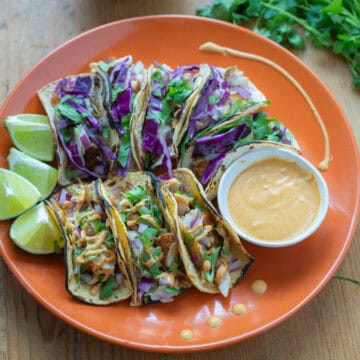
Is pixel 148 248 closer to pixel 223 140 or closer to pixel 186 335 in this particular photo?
pixel 186 335

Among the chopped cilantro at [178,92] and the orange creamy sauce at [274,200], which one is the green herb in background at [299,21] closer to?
the chopped cilantro at [178,92]

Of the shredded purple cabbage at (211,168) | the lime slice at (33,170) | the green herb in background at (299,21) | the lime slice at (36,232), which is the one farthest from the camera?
the green herb in background at (299,21)

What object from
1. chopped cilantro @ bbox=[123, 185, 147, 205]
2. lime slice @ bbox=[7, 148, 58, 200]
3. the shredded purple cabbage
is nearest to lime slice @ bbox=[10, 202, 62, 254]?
lime slice @ bbox=[7, 148, 58, 200]

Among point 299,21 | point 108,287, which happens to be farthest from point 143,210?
point 299,21

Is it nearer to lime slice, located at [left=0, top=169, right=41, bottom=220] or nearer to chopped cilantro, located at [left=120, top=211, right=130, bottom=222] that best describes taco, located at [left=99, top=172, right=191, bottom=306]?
chopped cilantro, located at [left=120, top=211, right=130, bottom=222]

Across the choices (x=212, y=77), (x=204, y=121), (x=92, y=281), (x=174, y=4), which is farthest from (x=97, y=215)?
(x=174, y=4)

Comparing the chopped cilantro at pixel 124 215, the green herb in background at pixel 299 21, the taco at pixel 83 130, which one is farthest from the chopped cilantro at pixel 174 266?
the green herb in background at pixel 299 21

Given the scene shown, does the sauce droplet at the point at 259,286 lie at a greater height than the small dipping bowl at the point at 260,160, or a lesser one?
lesser
